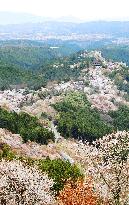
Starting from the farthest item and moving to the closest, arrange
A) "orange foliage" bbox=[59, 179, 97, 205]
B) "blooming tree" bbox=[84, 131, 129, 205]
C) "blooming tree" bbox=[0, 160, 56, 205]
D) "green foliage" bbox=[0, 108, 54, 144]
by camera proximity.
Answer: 1. "green foliage" bbox=[0, 108, 54, 144]
2. "orange foliage" bbox=[59, 179, 97, 205]
3. "blooming tree" bbox=[0, 160, 56, 205]
4. "blooming tree" bbox=[84, 131, 129, 205]

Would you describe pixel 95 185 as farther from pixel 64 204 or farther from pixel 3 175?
pixel 3 175

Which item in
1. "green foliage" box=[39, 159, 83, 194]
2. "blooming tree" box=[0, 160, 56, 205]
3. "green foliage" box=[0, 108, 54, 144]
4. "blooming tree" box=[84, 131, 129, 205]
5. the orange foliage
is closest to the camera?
"blooming tree" box=[84, 131, 129, 205]

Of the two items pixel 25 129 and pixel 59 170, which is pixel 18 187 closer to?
pixel 59 170

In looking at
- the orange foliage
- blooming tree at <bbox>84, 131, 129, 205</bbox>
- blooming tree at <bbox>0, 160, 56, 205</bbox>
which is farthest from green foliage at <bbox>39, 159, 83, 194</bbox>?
blooming tree at <bbox>84, 131, 129, 205</bbox>

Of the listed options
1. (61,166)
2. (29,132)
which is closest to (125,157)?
(61,166)

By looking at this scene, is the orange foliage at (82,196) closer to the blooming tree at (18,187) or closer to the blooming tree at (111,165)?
the blooming tree at (111,165)

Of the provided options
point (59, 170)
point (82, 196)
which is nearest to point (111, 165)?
point (82, 196)

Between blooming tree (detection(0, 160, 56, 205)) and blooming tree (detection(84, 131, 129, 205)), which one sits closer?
blooming tree (detection(84, 131, 129, 205))

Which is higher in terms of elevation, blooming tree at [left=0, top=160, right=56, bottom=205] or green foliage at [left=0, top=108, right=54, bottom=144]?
blooming tree at [left=0, top=160, right=56, bottom=205]

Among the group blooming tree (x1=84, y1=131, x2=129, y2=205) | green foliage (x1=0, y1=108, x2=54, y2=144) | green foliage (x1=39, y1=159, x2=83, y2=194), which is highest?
blooming tree (x1=84, y1=131, x2=129, y2=205)

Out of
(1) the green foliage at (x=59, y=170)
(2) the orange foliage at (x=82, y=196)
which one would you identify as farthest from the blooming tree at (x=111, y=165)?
(1) the green foliage at (x=59, y=170)

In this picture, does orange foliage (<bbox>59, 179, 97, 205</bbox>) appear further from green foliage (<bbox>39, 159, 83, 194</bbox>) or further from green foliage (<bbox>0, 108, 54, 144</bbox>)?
green foliage (<bbox>0, 108, 54, 144</bbox>)
